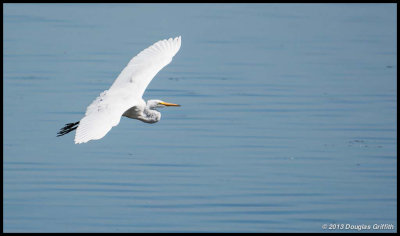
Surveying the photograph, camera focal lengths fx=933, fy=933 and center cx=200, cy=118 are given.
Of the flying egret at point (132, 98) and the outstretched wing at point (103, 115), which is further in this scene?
the flying egret at point (132, 98)

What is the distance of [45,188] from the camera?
8.16 m

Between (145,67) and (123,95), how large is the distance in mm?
796

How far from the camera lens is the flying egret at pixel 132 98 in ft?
23.5

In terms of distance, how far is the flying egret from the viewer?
717 centimetres

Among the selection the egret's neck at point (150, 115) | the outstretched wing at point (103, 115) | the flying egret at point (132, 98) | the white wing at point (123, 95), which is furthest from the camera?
the egret's neck at point (150, 115)

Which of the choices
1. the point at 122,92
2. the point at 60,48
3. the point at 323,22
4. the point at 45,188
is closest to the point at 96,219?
the point at 45,188

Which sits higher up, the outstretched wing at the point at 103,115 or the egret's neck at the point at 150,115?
the egret's neck at the point at 150,115

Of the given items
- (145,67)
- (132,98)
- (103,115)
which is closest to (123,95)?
(132,98)

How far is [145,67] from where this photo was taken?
901 centimetres

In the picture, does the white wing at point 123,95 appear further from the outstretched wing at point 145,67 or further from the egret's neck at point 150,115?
the egret's neck at point 150,115

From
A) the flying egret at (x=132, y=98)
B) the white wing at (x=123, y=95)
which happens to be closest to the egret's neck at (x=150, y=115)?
the flying egret at (x=132, y=98)

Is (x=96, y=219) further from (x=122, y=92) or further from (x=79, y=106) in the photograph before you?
(x=79, y=106)

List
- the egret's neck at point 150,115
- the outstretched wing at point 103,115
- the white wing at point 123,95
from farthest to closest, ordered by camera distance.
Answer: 1. the egret's neck at point 150,115
2. the white wing at point 123,95
3. the outstretched wing at point 103,115

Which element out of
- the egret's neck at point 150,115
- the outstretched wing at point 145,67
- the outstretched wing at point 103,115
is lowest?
the outstretched wing at point 103,115
